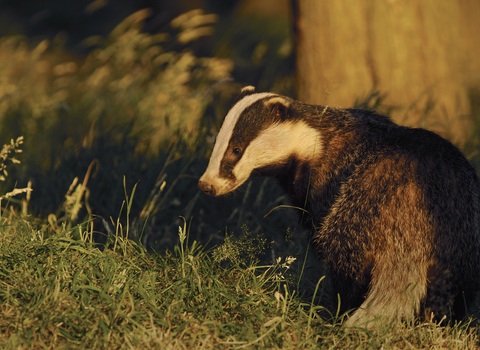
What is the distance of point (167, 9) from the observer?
10203 millimetres

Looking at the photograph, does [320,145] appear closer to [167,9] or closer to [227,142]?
[227,142]

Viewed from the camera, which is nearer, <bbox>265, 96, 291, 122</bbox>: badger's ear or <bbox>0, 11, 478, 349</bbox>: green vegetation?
<bbox>0, 11, 478, 349</bbox>: green vegetation

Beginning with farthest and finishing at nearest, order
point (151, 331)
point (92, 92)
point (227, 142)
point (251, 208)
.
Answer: point (92, 92) → point (251, 208) → point (227, 142) → point (151, 331)

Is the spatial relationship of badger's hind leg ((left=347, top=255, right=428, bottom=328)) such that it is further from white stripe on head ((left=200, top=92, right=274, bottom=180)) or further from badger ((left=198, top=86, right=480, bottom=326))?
white stripe on head ((left=200, top=92, right=274, bottom=180))

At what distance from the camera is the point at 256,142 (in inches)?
119

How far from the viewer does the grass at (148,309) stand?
2137 millimetres

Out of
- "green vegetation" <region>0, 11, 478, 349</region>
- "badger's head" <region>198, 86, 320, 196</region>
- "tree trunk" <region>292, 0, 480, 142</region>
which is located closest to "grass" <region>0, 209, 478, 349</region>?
"green vegetation" <region>0, 11, 478, 349</region>

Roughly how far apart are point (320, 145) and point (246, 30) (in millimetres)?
7213

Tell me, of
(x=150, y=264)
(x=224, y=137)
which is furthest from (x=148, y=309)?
(x=224, y=137)

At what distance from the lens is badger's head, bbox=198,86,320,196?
2986 mm

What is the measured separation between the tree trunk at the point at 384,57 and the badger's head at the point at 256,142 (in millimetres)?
1527

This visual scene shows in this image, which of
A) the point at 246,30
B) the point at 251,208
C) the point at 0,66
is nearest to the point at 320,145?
the point at 251,208

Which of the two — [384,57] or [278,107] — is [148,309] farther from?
[384,57]

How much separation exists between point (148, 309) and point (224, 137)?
1.08 m
